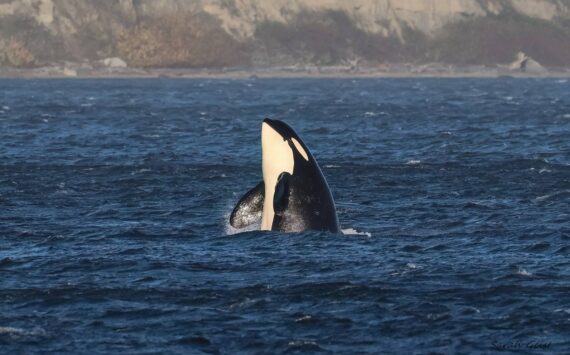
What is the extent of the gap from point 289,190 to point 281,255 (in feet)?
4.11

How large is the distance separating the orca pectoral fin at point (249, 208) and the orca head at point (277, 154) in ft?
0.75

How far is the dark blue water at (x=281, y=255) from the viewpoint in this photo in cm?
1903

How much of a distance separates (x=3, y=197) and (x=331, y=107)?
6443 cm

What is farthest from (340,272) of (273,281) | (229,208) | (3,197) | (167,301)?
(3,197)

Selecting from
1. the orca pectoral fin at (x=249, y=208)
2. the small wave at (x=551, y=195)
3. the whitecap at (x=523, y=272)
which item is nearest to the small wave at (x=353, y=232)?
the orca pectoral fin at (x=249, y=208)

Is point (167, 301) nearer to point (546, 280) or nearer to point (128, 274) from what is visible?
point (128, 274)

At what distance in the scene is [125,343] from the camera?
60.6ft

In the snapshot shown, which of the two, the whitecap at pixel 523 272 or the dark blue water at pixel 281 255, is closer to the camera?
the dark blue water at pixel 281 255

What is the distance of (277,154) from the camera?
2473cm

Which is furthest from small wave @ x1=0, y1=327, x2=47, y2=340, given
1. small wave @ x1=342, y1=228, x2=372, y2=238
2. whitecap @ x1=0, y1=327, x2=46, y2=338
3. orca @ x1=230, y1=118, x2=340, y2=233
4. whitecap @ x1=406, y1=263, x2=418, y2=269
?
small wave @ x1=342, y1=228, x2=372, y2=238

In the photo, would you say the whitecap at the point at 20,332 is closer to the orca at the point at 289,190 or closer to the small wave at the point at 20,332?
the small wave at the point at 20,332

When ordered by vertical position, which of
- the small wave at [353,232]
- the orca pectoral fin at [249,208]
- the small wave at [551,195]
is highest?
the orca pectoral fin at [249,208]

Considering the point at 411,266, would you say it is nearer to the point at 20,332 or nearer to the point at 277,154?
the point at 277,154

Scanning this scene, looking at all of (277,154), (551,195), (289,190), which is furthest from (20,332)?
(551,195)
